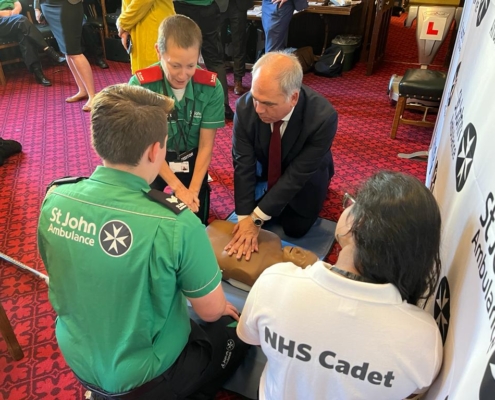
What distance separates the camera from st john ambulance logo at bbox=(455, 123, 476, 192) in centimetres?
110

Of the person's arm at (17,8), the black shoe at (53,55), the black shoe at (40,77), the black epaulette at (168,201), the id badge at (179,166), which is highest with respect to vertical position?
the person's arm at (17,8)

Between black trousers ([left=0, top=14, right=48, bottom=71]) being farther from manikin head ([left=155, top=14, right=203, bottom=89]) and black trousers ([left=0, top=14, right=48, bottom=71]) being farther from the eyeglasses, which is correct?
the eyeglasses

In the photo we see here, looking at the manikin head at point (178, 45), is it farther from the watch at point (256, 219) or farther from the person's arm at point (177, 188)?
the watch at point (256, 219)

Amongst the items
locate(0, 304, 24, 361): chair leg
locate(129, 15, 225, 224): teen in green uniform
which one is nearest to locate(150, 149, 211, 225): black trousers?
locate(129, 15, 225, 224): teen in green uniform

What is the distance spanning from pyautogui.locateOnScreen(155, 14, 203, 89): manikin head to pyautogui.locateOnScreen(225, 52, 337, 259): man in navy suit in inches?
10.4

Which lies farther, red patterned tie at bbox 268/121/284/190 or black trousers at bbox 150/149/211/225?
black trousers at bbox 150/149/211/225

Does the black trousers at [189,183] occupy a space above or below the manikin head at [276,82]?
below

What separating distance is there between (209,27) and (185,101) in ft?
5.31

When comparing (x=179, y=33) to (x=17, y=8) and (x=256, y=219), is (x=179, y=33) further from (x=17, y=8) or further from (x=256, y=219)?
(x=17, y=8)

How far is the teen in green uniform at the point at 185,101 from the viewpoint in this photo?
5.40 feet

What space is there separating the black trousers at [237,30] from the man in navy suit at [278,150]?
7.33 feet

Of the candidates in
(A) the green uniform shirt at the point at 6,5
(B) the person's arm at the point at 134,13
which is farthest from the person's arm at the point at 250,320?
(A) the green uniform shirt at the point at 6,5

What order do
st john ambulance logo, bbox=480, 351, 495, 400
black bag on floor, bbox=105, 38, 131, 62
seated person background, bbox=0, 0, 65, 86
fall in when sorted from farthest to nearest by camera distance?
black bag on floor, bbox=105, 38, 131, 62, seated person background, bbox=0, 0, 65, 86, st john ambulance logo, bbox=480, 351, 495, 400

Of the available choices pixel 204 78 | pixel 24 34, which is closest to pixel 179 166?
pixel 204 78
